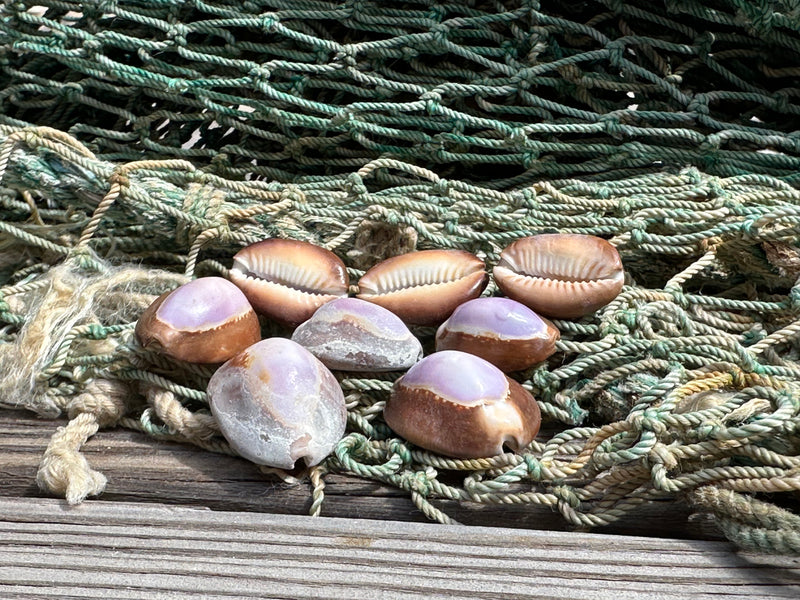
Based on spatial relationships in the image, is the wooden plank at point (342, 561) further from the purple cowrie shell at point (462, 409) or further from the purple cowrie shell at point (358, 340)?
the purple cowrie shell at point (358, 340)

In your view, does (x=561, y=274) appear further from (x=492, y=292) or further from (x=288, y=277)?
(x=288, y=277)

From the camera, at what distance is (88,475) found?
0.97 m

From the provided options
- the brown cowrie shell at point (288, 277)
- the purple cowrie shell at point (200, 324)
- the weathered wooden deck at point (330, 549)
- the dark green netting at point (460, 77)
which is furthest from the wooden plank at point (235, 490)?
the dark green netting at point (460, 77)

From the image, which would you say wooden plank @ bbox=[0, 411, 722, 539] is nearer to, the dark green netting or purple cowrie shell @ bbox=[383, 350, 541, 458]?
purple cowrie shell @ bbox=[383, 350, 541, 458]

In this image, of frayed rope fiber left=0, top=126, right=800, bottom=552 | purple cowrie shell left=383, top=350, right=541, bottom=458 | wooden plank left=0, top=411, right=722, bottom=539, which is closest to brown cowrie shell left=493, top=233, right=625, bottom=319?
frayed rope fiber left=0, top=126, right=800, bottom=552

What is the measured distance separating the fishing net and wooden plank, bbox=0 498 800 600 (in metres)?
0.05

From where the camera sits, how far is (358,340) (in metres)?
1.05

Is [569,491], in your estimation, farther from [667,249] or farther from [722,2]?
[722,2]

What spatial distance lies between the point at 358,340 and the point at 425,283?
15 cm

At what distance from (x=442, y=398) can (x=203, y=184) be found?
59cm

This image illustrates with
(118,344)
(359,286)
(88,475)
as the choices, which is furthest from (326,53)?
(88,475)

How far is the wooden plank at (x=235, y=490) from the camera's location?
3.06ft

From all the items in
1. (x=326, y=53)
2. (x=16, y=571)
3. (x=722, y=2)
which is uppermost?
(x=722, y=2)

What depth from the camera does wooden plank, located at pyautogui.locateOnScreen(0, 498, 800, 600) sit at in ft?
2.71
